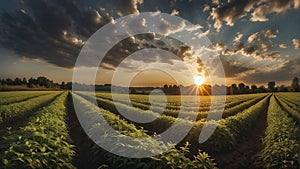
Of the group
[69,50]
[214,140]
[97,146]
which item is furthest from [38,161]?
[214,140]

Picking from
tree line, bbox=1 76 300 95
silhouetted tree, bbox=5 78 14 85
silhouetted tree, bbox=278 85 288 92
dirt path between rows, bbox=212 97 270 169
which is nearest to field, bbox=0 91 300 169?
dirt path between rows, bbox=212 97 270 169

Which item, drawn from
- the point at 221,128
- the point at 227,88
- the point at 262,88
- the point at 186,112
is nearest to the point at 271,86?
the point at 262,88

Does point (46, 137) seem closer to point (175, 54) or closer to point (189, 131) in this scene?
point (175, 54)

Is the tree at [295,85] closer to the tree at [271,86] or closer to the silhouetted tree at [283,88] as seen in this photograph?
the silhouetted tree at [283,88]

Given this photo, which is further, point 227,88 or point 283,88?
point 283,88

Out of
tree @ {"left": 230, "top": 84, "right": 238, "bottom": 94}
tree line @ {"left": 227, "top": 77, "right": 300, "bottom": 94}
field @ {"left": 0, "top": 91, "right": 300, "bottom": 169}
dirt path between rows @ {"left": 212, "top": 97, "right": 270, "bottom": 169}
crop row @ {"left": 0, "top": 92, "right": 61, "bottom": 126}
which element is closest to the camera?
field @ {"left": 0, "top": 91, "right": 300, "bottom": 169}

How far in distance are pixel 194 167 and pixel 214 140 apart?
447 cm

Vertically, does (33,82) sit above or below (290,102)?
above

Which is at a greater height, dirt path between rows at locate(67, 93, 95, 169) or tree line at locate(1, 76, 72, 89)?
tree line at locate(1, 76, 72, 89)

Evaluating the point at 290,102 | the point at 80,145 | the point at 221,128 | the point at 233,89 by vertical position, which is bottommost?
the point at 80,145

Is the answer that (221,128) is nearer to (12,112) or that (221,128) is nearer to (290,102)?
(290,102)

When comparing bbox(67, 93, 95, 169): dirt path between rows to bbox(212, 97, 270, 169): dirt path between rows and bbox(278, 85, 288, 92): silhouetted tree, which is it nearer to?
bbox(212, 97, 270, 169): dirt path between rows

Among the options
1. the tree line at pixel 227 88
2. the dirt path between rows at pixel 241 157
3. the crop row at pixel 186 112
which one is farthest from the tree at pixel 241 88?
the dirt path between rows at pixel 241 157

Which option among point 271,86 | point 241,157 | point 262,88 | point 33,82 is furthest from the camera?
point 33,82
